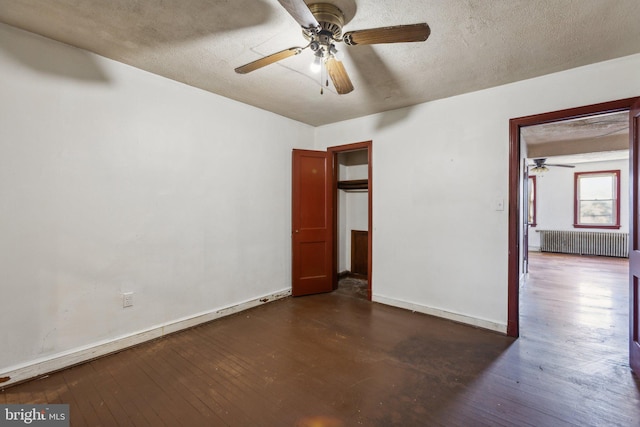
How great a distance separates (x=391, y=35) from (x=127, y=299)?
9.73 feet

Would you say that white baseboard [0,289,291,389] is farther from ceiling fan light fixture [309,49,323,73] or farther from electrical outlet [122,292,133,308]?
ceiling fan light fixture [309,49,323,73]

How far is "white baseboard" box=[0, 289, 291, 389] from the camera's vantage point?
204 centimetres

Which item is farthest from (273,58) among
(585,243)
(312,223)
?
(585,243)

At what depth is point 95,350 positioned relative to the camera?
236 centimetres

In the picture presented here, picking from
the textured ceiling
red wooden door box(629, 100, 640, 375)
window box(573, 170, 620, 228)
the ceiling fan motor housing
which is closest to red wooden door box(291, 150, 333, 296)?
the textured ceiling

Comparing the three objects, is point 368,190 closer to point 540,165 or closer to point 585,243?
point 540,165

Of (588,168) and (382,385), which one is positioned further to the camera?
(588,168)

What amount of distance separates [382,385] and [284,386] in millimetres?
710

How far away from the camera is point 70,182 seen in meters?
2.23

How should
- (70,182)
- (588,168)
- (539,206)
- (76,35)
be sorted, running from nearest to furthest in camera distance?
(76,35) → (70,182) → (588,168) → (539,206)

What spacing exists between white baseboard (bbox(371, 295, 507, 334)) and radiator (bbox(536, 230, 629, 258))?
6495mm

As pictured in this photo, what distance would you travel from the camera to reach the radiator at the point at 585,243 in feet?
22.4

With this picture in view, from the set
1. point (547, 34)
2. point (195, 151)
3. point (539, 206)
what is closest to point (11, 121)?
point (195, 151)

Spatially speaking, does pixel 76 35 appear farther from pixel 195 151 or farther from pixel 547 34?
pixel 547 34
